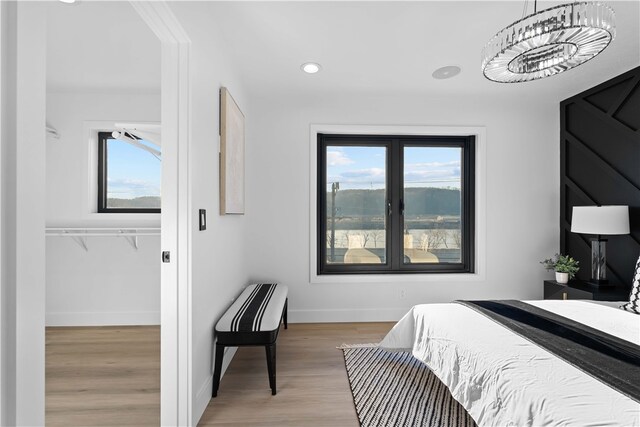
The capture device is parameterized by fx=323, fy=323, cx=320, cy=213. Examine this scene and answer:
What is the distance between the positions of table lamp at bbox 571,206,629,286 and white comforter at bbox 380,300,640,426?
3.03 ft

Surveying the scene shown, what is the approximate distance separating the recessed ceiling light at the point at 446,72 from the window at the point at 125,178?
2.85 metres

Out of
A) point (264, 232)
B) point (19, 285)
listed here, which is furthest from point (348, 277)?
point (19, 285)

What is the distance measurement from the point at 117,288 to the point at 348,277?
2397mm

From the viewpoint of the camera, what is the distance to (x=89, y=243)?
329cm

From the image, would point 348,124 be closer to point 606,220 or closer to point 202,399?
point 606,220

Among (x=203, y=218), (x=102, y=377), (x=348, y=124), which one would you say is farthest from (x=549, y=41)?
(x=102, y=377)

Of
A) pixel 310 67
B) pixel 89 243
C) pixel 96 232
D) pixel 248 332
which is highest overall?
pixel 310 67

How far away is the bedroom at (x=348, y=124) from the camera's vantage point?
1923 mm

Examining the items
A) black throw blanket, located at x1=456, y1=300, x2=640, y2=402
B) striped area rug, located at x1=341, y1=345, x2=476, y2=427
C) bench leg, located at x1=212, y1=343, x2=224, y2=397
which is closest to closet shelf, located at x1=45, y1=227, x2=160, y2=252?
bench leg, located at x1=212, y1=343, x2=224, y2=397

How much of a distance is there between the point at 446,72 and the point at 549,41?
144 centimetres

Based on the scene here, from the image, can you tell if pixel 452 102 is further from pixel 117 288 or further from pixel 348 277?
pixel 117 288

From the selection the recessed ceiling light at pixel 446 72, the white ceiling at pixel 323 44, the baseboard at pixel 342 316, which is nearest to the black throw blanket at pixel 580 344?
the baseboard at pixel 342 316

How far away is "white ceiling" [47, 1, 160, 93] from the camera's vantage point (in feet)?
6.48

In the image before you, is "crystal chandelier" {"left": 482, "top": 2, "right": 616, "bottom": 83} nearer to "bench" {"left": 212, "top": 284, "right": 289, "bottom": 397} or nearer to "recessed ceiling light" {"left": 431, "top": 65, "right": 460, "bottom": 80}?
"recessed ceiling light" {"left": 431, "top": 65, "right": 460, "bottom": 80}
